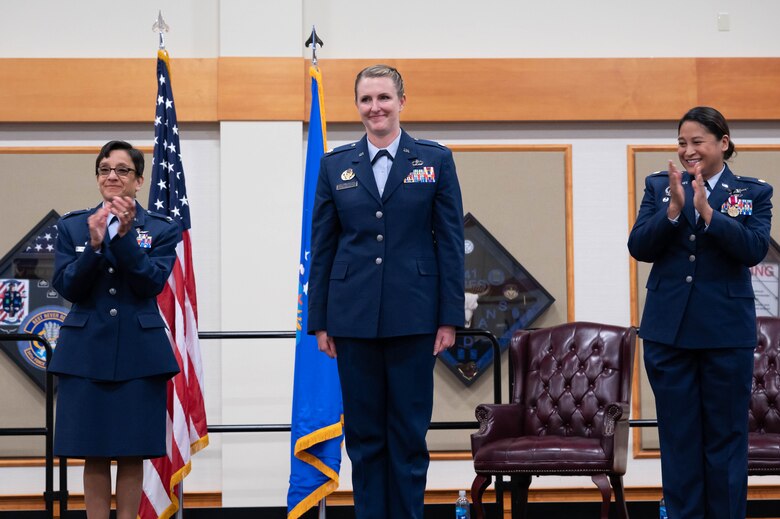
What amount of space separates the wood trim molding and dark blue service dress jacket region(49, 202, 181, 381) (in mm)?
2102

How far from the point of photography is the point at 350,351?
119 inches

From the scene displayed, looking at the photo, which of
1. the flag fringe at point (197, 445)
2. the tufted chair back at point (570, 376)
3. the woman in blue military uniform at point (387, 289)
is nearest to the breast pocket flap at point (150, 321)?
the woman in blue military uniform at point (387, 289)

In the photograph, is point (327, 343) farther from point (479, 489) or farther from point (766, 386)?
point (766, 386)

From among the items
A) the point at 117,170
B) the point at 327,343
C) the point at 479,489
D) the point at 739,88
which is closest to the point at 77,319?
the point at 117,170

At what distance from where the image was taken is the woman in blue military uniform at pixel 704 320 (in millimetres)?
3250

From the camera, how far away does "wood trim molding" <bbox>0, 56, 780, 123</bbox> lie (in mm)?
5441

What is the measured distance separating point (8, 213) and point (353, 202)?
3.18m

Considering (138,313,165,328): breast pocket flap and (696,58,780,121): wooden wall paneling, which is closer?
(138,313,165,328): breast pocket flap

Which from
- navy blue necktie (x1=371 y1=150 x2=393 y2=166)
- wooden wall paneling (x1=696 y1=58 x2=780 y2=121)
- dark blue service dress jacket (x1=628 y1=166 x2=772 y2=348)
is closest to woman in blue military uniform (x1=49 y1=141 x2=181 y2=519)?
navy blue necktie (x1=371 y1=150 x2=393 y2=166)

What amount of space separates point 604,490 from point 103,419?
219 cm

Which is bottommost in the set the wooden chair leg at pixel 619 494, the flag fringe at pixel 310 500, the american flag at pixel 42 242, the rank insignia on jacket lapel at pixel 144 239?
the flag fringe at pixel 310 500

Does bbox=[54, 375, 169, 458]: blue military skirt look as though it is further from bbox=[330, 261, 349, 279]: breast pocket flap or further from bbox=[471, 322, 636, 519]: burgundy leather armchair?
bbox=[471, 322, 636, 519]: burgundy leather armchair

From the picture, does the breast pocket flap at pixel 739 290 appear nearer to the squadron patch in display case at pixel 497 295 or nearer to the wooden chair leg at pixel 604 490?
the wooden chair leg at pixel 604 490

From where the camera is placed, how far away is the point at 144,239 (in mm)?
3600
